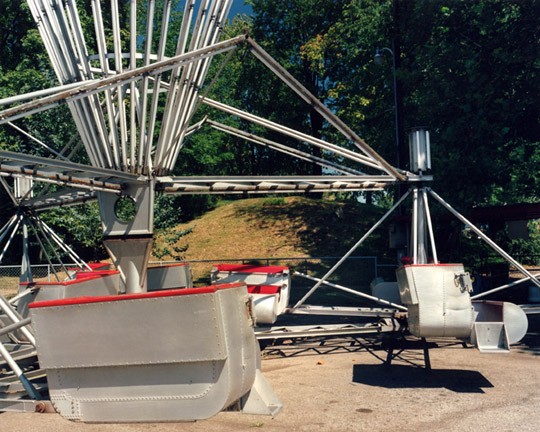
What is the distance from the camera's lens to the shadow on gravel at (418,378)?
10961 millimetres

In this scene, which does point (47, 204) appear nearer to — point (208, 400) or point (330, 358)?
point (330, 358)

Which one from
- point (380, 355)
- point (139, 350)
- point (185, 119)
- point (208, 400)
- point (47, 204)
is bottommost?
point (380, 355)

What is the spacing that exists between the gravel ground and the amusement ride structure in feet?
3.14

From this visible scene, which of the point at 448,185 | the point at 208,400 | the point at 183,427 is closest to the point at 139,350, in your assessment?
the point at 208,400

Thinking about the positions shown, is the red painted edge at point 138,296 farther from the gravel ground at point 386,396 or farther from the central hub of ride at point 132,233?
the central hub of ride at point 132,233

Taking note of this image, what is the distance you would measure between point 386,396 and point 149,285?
658 cm

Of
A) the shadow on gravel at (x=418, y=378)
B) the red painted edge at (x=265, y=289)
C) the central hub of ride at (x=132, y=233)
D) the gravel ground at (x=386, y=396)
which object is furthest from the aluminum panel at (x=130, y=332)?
the red painted edge at (x=265, y=289)

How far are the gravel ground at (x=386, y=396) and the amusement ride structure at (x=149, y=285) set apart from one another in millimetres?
958

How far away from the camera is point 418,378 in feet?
38.0

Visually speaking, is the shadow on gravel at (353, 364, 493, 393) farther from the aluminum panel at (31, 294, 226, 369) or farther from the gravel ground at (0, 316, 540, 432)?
the aluminum panel at (31, 294, 226, 369)

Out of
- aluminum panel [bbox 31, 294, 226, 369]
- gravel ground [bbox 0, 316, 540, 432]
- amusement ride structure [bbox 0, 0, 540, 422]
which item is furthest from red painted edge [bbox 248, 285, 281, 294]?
aluminum panel [bbox 31, 294, 226, 369]

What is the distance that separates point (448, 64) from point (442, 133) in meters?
2.26

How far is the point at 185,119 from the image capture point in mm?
11508

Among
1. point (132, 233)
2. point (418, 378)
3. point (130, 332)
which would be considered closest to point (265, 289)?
point (132, 233)
